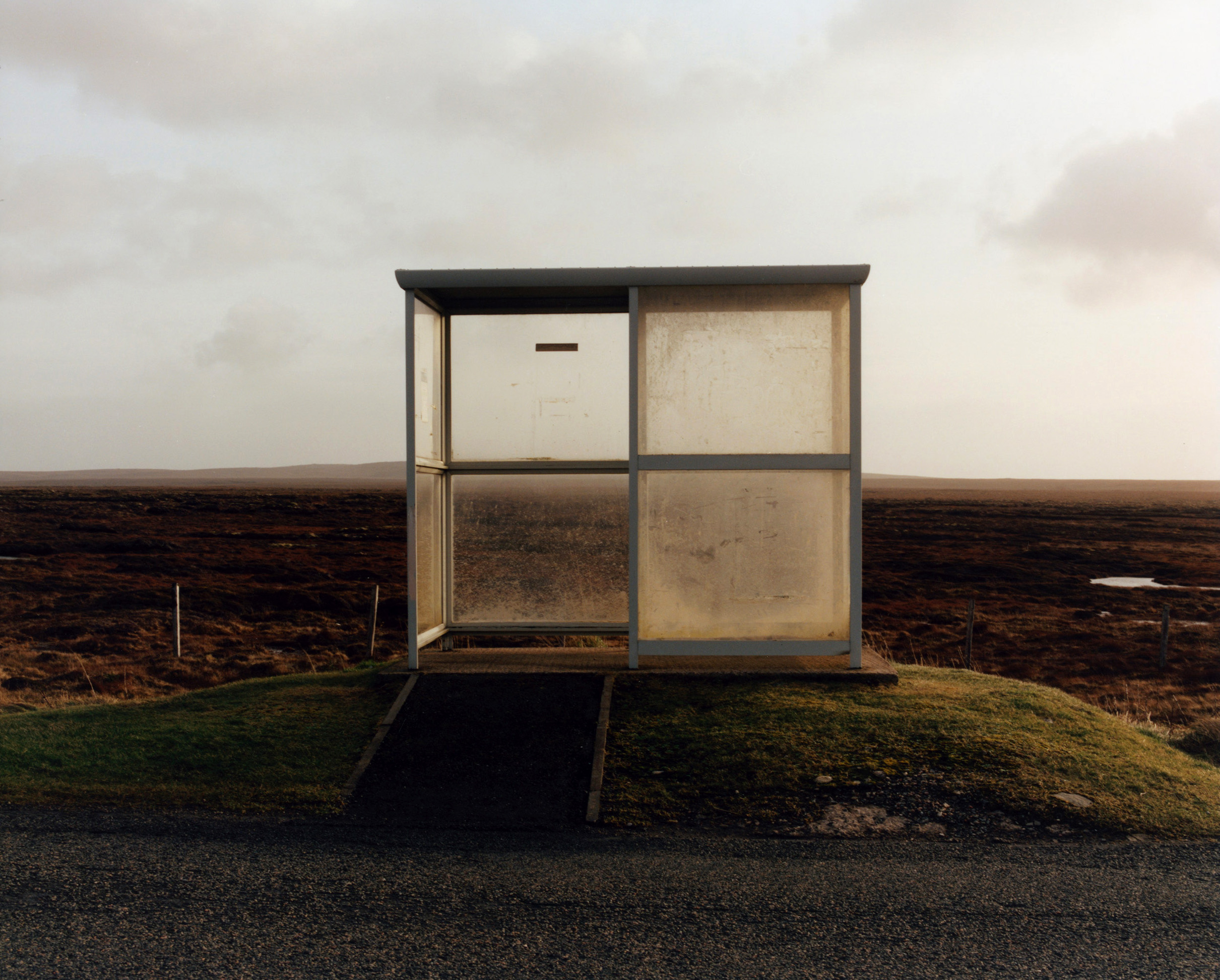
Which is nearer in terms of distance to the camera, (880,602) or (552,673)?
(552,673)

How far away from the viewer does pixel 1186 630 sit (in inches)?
981

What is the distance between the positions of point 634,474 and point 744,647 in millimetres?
1708

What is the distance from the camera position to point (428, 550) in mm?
8164

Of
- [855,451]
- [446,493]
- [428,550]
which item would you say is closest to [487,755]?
[428,550]

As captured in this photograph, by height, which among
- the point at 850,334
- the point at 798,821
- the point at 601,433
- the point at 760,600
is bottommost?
the point at 798,821

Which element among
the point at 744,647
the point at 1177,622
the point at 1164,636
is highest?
the point at 744,647

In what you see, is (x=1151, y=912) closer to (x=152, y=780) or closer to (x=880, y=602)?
(x=152, y=780)

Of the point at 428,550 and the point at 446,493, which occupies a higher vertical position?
the point at 446,493

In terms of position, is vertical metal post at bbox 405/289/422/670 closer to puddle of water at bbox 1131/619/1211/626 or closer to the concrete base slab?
the concrete base slab

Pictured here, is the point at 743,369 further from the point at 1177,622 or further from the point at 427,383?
the point at 1177,622

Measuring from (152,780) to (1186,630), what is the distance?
27210 millimetres

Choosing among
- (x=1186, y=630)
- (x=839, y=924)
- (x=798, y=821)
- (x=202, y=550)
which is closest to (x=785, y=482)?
(x=798, y=821)

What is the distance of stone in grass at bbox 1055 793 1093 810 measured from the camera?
5266 mm

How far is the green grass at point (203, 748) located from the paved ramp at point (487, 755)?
302mm
